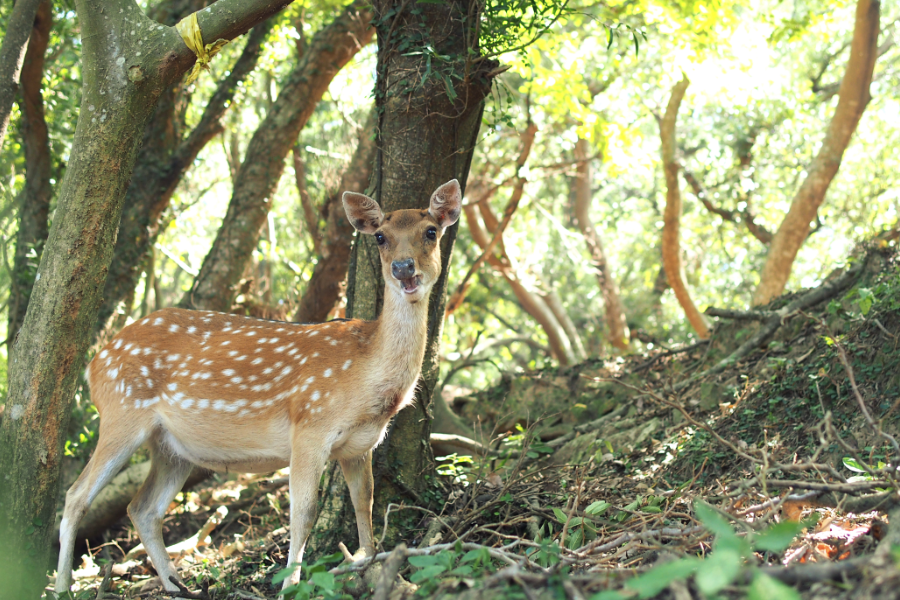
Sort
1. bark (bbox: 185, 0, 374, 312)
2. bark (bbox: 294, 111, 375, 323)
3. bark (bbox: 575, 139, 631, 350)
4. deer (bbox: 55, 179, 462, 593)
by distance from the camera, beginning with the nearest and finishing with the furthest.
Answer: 1. deer (bbox: 55, 179, 462, 593)
2. bark (bbox: 185, 0, 374, 312)
3. bark (bbox: 294, 111, 375, 323)
4. bark (bbox: 575, 139, 631, 350)

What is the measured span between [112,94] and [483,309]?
14.6 meters

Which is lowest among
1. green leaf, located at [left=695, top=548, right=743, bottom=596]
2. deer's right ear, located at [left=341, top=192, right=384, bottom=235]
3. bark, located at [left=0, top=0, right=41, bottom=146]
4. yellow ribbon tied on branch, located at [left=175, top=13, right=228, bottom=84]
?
A: green leaf, located at [left=695, top=548, right=743, bottom=596]

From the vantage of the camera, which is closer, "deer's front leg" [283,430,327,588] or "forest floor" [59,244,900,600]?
"forest floor" [59,244,900,600]

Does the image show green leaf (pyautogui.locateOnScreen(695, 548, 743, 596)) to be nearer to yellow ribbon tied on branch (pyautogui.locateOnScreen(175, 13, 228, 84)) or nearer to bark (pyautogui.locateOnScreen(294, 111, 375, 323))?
yellow ribbon tied on branch (pyautogui.locateOnScreen(175, 13, 228, 84))

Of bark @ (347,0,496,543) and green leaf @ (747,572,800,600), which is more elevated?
bark @ (347,0,496,543)

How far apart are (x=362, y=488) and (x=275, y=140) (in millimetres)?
5133

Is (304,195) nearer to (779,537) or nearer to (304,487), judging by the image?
(304,487)

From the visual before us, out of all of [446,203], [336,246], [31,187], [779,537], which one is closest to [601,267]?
[336,246]

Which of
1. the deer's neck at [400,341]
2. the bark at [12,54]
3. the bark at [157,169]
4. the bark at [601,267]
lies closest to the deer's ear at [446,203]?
the deer's neck at [400,341]

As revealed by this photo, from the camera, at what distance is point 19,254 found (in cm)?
796

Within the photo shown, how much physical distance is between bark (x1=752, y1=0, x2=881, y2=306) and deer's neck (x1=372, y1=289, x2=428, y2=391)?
6095 mm

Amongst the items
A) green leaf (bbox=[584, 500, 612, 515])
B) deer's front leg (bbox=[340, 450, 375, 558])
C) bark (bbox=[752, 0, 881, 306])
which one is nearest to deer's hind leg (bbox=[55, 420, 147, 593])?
deer's front leg (bbox=[340, 450, 375, 558])

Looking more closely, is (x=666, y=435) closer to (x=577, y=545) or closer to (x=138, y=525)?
(x=577, y=545)

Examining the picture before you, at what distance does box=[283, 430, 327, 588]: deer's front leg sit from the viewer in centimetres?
454
